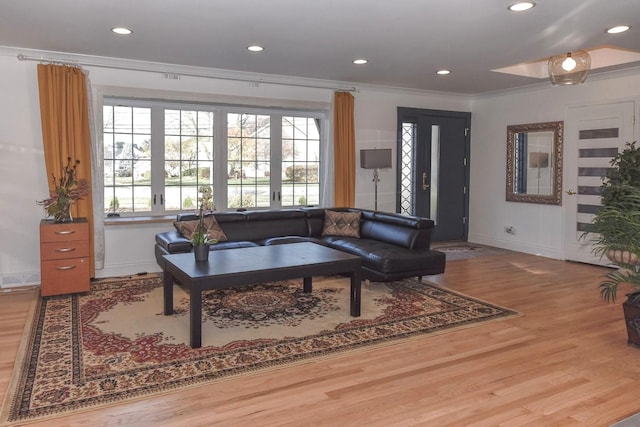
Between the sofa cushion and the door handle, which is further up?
the door handle

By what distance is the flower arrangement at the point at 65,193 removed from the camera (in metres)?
4.90

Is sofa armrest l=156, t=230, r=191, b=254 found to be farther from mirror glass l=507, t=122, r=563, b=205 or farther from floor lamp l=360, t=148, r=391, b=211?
mirror glass l=507, t=122, r=563, b=205

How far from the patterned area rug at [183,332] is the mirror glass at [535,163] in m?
2.98

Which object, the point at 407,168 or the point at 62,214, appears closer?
the point at 62,214

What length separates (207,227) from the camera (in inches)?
215

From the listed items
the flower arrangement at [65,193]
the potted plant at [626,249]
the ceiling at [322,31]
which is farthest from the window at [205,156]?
the potted plant at [626,249]

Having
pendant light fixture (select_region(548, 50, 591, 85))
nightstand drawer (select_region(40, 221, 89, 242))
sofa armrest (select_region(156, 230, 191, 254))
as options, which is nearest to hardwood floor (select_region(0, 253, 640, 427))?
nightstand drawer (select_region(40, 221, 89, 242))

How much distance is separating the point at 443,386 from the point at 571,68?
3.11m

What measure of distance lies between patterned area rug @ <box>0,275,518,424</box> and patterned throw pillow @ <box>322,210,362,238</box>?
85cm

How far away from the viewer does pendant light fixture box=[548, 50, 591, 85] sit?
4.36 meters

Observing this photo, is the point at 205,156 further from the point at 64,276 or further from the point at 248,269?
the point at 248,269

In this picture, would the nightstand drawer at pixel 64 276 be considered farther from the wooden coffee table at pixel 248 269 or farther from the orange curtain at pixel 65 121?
the wooden coffee table at pixel 248 269

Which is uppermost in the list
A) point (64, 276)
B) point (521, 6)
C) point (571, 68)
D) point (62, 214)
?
point (521, 6)

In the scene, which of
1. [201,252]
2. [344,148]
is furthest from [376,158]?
[201,252]
